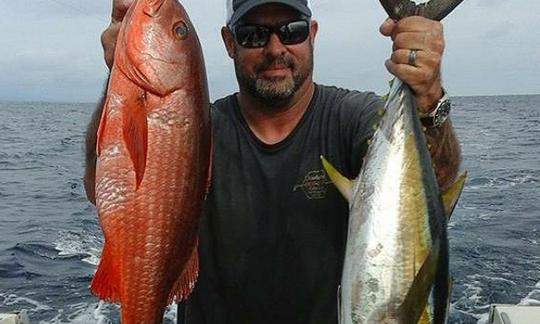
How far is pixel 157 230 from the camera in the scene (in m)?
2.16

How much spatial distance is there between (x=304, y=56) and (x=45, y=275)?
8250mm

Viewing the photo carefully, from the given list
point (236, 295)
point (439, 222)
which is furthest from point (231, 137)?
point (439, 222)

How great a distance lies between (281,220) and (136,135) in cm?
124

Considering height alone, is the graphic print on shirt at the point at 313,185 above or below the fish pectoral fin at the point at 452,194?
below

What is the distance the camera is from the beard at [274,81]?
305cm

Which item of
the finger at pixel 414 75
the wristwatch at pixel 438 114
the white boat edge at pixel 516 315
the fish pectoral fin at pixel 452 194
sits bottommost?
the white boat edge at pixel 516 315

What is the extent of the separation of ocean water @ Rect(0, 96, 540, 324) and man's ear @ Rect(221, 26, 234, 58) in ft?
18.0

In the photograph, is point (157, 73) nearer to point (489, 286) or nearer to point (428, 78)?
point (428, 78)

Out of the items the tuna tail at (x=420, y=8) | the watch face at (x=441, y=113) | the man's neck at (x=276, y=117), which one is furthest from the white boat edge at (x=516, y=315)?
the tuna tail at (x=420, y=8)

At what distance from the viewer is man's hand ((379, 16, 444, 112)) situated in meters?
2.15

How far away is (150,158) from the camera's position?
2.12 m

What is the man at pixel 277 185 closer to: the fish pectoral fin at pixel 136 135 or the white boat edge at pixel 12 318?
the fish pectoral fin at pixel 136 135

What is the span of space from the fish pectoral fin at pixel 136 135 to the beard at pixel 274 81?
3.32 feet

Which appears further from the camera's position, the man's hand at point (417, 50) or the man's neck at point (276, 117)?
the man's neck at point (276, 117)
